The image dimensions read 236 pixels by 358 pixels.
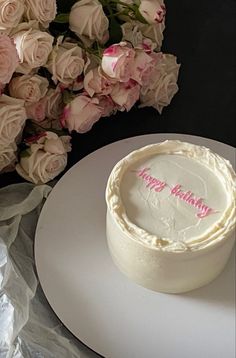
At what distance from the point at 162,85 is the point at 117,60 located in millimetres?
162

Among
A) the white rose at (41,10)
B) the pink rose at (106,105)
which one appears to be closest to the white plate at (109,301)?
the pink rose at (106,105)

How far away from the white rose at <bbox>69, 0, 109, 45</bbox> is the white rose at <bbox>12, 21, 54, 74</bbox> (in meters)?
0.06

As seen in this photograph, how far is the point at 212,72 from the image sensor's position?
118 cm

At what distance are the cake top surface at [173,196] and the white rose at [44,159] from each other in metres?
0.10

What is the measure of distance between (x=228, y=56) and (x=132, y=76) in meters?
0.30

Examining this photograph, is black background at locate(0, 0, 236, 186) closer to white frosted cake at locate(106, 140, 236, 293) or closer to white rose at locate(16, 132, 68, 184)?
white rose at locate(16, 132, 68, 184)

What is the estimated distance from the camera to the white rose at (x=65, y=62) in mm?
929

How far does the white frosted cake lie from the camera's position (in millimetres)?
840

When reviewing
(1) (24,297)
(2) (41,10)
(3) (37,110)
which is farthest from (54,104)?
(1) (24,297)

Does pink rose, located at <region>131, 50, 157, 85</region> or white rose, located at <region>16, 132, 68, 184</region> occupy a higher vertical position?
pink rose, located at <region>131, 50, 157, 85</region>

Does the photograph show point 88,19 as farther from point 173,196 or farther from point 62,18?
point 173,196

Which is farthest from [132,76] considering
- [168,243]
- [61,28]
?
[168,243]

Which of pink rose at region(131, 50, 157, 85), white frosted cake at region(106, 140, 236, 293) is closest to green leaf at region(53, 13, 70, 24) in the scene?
pink rose at region(131, 50, 157, 85)

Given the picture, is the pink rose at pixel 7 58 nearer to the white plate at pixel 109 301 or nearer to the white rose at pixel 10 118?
the white rose at pixel 10 118
